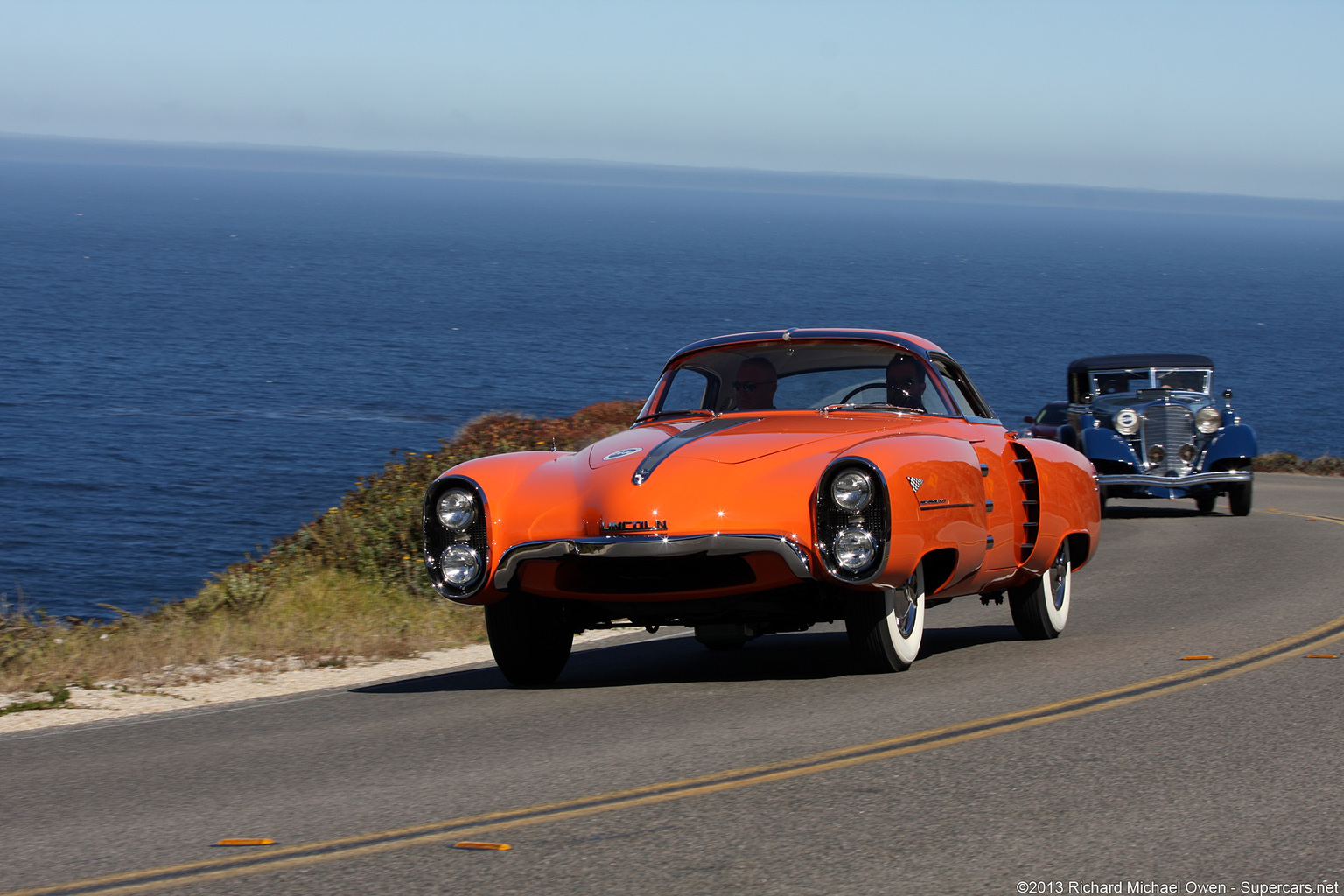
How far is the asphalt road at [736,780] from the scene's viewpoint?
13.9ft

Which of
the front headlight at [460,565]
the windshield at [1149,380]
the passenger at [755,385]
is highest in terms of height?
the passenger at [755,385]

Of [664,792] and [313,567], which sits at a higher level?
[664,792]

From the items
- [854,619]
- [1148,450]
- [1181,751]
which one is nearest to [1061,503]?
[854,619]

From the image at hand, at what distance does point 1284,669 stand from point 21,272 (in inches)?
5384

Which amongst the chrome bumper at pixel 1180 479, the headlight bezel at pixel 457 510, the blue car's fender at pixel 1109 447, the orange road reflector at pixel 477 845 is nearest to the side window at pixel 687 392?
the headlight bezel at pixel 457 510

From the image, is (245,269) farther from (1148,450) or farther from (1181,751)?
(1181,751)

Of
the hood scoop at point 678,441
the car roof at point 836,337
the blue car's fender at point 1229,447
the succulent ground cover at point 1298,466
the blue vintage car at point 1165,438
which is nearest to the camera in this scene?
the hood scoop at point 678,441

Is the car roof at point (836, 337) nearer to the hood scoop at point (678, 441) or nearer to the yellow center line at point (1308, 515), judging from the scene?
the hood scoop at point (678, 441)

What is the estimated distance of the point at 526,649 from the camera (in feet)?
25.1

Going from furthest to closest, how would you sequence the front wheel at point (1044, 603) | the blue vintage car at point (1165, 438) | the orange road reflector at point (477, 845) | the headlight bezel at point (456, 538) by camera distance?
the blue vintage car at point (1165, 438), the front wheel at point (1044, 603), the headlight bezel at point (456, 538), the orange road reflector at point (477, 845)

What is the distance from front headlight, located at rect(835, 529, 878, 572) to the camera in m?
6.71

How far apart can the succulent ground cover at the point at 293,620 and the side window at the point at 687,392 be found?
0.85 meters

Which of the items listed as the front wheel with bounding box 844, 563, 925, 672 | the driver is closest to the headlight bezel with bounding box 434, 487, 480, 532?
the front wheel with bounding box 844, 563, 925, 672

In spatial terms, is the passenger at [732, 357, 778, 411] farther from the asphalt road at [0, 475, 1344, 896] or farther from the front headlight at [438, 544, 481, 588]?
the front headlight at [438, 544, 481, 588]
